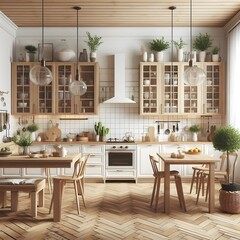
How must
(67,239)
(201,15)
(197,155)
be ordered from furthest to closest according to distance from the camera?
1. (201,15)
2. (197,155)
3. (67,239)

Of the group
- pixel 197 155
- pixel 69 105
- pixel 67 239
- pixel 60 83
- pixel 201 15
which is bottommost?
pixel 67 239

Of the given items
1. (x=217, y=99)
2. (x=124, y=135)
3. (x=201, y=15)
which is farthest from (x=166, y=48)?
(x=124, y=135)

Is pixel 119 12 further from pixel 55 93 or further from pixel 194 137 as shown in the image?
pixel 194 137

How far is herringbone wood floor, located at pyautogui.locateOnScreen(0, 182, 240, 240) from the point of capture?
389cm

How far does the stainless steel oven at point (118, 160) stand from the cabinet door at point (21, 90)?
1.92 m

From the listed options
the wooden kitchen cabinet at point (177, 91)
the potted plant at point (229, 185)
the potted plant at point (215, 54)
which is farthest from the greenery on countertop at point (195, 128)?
the potted plant at point (229, 185)

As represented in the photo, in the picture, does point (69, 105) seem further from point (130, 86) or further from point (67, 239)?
point (67, 239)

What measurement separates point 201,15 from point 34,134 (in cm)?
424

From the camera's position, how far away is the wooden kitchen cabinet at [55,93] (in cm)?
730

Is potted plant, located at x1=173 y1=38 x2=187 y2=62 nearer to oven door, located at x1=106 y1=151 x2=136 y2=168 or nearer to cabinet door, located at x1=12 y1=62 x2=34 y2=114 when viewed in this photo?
oven door, located at x1=106 y1=151 x2=136 y2=168

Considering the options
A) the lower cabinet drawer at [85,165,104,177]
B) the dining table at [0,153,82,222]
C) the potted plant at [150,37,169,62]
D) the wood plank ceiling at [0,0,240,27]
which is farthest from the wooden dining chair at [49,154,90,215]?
the potted plant at [150,37,169,62]

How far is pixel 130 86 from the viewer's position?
7.66 metres

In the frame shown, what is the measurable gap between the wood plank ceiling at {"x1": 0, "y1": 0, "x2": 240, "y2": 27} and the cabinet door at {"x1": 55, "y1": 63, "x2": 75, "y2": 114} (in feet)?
3.10

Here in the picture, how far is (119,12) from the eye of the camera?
257 inches
